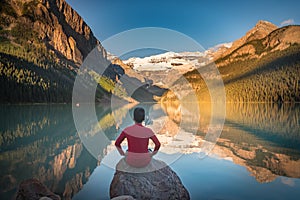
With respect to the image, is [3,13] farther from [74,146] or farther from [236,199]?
[236,199]

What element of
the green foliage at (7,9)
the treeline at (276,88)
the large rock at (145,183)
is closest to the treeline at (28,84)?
the green foliage at (7,9)

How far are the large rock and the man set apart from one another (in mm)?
268

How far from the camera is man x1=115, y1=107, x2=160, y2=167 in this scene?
6.47 metres

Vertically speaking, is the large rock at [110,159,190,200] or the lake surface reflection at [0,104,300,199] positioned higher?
the large rock at [110,159,190,200]

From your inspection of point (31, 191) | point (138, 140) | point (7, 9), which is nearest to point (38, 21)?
→ point (7, 9)

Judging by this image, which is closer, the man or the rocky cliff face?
the man

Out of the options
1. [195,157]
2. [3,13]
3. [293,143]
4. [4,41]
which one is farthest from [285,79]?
[3,13]

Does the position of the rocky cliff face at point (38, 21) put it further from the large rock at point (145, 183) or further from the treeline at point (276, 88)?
the large rock at point (145, 183)

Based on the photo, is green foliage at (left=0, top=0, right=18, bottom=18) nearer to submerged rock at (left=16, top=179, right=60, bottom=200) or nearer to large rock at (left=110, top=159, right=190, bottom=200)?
submerged rock at (left=16, top=179, right=60, bottom=200)

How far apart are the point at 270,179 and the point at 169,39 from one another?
7045mm

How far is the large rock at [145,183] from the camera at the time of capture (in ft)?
22.4

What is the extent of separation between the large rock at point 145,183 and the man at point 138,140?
0.27m

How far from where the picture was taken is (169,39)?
8.17 metres

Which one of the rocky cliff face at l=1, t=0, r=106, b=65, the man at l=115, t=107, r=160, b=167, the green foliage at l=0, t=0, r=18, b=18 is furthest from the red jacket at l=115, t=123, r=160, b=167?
the green foliage at l=0, t=0, r=18, b=18
